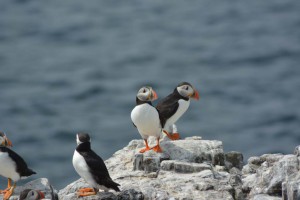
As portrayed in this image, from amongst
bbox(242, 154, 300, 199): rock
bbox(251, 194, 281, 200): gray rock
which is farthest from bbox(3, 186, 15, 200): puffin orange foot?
bbox(251, 194, 281, 200): gray rock

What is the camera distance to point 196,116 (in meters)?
32.0

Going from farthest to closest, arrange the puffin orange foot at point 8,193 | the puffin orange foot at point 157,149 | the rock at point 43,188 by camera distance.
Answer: the puffin orange foot at point 157,149 < the puffin orange foot at point 8,193 < the rock at point 43,188

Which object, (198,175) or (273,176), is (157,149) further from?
(273,176)

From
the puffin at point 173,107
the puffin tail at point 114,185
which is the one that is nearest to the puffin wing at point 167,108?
the puffin at point 173,107

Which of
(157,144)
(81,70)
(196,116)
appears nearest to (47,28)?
(81,70)

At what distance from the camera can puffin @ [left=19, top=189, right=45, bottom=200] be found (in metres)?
13.6

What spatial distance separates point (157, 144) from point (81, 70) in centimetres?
2018

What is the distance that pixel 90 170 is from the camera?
13.9 metres

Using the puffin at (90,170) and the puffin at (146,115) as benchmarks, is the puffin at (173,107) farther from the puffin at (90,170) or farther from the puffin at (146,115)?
the puffin at (90,170)

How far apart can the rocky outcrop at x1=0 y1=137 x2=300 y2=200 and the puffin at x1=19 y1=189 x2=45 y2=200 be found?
0.53m

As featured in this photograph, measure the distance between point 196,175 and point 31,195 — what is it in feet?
7.94

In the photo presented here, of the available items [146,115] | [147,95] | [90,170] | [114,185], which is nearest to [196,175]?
[114,185]

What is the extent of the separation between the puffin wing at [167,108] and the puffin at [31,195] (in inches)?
125

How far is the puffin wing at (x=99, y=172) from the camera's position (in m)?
13.7
